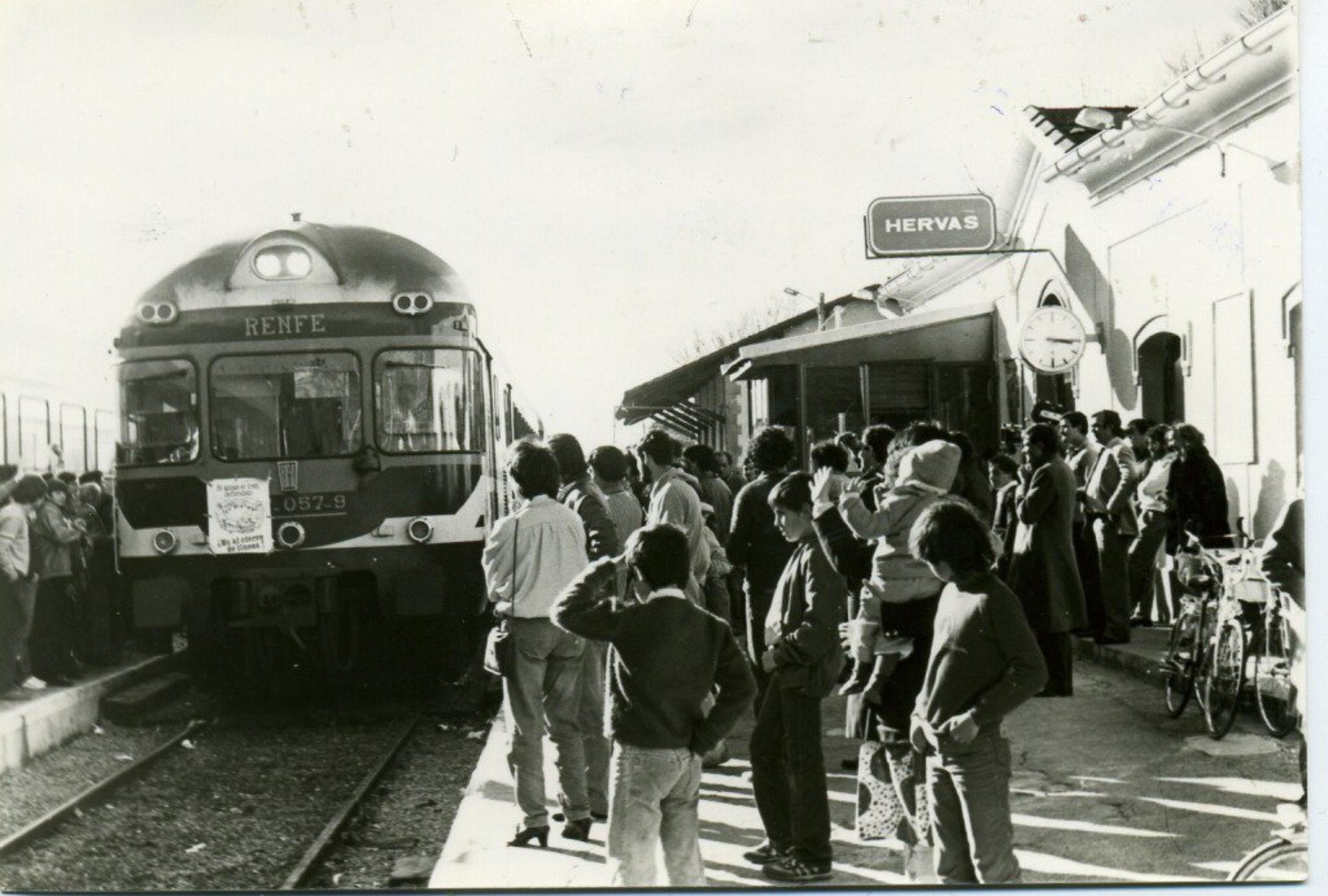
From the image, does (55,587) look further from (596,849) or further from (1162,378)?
(1162,378)

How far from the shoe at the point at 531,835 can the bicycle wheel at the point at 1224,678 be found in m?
3.08

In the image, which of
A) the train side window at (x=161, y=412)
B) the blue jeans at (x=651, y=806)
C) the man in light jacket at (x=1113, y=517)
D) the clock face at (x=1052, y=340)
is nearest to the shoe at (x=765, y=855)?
the blue jeans at (x=651, y=806)

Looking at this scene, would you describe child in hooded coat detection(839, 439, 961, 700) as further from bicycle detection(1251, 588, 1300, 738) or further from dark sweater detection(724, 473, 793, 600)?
bicycle detection(1251, 588, 1300, 738)

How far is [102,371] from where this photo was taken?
9.02 m

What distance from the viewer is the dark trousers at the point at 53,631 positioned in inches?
367

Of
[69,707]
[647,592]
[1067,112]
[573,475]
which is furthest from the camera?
[69,707]

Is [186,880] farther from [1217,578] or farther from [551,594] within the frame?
[1217,578]

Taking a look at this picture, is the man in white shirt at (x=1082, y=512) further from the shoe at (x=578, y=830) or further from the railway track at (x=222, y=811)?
the railway track at (x=222, y=811)

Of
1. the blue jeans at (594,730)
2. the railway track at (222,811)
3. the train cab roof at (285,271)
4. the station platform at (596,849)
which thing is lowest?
the railway track at (222,811)

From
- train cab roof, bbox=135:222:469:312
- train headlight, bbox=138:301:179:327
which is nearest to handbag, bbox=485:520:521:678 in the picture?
train cab roof, bbox=135:222:469:312

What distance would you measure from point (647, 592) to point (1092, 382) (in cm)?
448

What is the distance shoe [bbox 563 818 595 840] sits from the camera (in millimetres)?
5887

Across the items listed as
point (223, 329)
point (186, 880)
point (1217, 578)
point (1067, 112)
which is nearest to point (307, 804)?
point (186, 880)

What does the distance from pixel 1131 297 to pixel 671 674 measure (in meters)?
4.43
